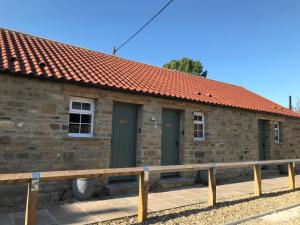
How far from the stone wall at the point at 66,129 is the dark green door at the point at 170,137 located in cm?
21

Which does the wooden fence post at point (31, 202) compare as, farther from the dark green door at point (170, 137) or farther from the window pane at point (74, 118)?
the dark green door at point (170, 137)

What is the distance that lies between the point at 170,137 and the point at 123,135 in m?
1.92

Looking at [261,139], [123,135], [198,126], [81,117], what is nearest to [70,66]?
[81,117]

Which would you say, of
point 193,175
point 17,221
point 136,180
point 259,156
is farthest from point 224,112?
point 17,221

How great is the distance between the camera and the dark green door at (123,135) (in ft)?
27.1

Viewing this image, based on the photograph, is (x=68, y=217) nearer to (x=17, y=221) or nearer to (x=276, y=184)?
(x=17, y=221)

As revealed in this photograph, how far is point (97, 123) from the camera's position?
25.0ft

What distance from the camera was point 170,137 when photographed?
31.5 feet

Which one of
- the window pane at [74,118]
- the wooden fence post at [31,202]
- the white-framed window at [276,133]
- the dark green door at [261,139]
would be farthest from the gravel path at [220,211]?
the white-framed window at [276,133]

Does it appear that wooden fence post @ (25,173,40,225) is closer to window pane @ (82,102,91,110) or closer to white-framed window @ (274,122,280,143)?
window pane @ (82,102,91,110)

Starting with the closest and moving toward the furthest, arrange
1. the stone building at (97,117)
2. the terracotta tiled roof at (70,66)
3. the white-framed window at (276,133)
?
the stone building at (97,117), the terracotta tiled roof at (70,66), the white-framed window at (276,133)

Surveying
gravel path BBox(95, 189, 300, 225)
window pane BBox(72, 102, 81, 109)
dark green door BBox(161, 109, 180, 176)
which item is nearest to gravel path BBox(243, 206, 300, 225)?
gravel path BBox(95, 189, 300, 225)

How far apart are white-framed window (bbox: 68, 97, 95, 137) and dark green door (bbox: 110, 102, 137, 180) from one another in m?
0.81

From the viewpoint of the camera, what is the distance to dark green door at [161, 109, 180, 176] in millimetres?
9406
